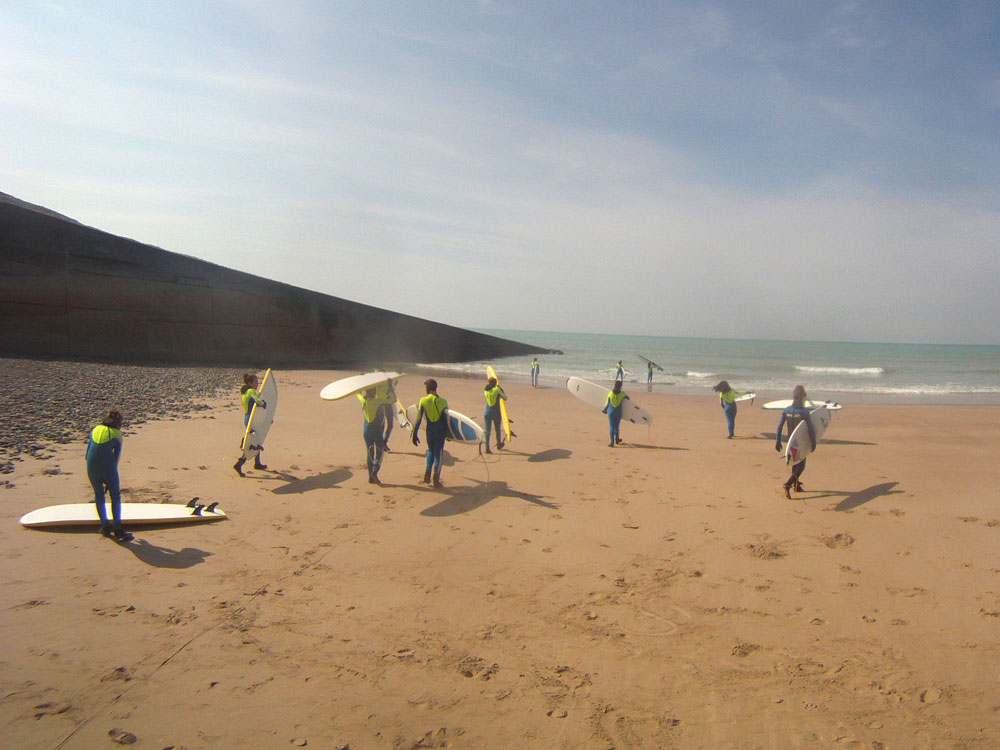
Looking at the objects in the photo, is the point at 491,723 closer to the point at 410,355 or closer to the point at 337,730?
the point at 337,730

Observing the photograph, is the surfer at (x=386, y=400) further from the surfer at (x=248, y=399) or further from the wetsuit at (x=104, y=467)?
the wetsuit at (x=104, y=467)

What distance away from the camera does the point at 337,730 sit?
Answer: 3027 mm

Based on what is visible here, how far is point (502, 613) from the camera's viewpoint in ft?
14.5

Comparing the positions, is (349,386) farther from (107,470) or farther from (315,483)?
(107,470)

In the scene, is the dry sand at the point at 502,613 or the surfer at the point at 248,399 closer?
the dry sand at the point at 502,613

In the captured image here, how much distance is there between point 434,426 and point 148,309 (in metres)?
20.1

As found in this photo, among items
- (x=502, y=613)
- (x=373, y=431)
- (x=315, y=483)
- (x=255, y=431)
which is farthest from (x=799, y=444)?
(x=255, y=431)

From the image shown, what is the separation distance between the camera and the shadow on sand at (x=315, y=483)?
735cm

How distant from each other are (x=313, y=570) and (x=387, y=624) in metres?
1.17

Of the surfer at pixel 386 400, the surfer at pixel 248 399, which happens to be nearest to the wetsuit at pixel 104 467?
the surfer at pixel 248 399

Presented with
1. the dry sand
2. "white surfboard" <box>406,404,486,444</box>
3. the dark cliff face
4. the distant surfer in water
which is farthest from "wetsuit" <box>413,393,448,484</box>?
the dark cliff face

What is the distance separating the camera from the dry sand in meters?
3.15

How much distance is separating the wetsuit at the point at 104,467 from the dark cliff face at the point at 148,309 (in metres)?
18.7

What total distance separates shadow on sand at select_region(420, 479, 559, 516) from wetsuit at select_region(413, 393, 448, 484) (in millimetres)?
513
